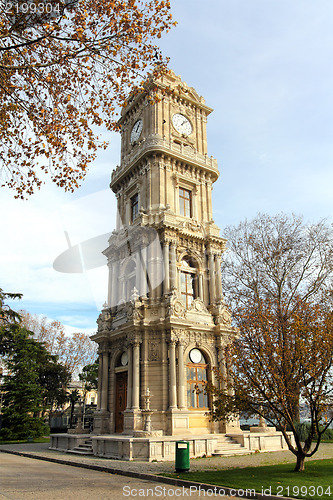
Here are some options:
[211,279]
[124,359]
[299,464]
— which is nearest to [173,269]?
[211,279]

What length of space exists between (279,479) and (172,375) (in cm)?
1156

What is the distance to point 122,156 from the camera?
112 ft

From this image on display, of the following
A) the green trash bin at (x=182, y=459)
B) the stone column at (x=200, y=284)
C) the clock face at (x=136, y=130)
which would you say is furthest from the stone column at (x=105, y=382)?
the clock face at (x=136, y=130)

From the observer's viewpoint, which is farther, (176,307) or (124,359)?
(124,359)

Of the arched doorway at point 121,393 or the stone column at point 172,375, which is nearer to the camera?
the stone column at point 172,375

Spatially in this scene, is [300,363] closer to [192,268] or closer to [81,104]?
[81,104]

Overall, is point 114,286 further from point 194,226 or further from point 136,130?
point 136,130

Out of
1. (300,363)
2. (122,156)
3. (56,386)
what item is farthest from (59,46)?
(56,386)

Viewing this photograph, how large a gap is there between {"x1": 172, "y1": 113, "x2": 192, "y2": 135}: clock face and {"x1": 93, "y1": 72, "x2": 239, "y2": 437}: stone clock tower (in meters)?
0.09

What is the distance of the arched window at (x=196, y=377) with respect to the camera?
24.2m

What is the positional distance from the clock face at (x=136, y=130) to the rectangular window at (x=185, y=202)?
5.73 m

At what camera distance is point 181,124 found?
31922 mm

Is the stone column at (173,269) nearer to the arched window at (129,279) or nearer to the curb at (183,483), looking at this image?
the arched window at (129,279)

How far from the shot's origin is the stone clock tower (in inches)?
925
